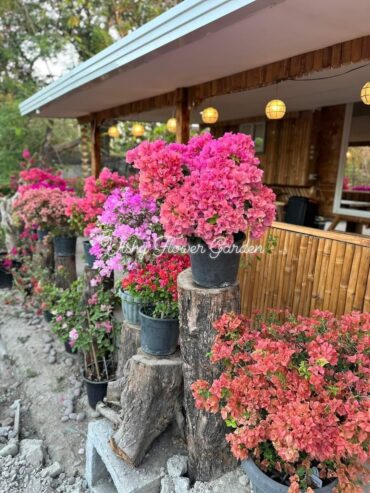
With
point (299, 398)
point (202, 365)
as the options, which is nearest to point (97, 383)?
point (202, 365)

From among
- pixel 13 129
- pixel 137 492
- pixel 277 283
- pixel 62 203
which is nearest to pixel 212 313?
pixel 137 492

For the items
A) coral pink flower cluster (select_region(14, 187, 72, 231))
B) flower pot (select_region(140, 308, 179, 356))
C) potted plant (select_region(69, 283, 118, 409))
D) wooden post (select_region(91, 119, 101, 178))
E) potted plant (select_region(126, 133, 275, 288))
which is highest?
wooden post (select_region(91, 119, 101, 178))

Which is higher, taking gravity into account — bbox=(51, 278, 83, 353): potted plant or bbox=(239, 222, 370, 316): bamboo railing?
bbox=(239, 222, 370, 316): bamboo railing

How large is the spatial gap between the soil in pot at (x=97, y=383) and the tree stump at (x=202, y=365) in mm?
1041

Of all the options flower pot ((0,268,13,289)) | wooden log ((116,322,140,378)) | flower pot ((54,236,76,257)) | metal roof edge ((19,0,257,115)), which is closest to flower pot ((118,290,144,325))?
wooden log ((116,322,140,378))

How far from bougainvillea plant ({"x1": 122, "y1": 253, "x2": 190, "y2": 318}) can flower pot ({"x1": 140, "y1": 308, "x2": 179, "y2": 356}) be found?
5 cm

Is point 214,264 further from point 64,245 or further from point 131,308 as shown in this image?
point 64,245

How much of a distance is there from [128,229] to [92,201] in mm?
962

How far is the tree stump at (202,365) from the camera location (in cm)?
158

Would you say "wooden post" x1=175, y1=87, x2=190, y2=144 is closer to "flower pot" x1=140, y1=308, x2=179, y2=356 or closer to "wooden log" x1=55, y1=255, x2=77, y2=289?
"wooden log" x1=55, y1=255, x2=77, y2=289

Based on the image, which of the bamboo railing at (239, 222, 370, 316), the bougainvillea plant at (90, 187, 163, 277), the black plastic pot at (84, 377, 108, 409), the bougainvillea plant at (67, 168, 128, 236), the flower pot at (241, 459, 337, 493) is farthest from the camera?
the bougainvillea plant at (67, 168, 128, 236)

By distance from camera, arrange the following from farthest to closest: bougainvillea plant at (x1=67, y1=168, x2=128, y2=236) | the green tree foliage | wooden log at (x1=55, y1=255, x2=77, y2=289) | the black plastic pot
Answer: the green tree foliage → wooden log at (x1=55, y1=255, x2=77, y2=289) → bougainvillea plant at (x1=67, y1=168, x2=128, y2=236) → the black plastic pot

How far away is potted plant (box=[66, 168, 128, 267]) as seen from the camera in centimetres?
275

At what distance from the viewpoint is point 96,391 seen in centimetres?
260
